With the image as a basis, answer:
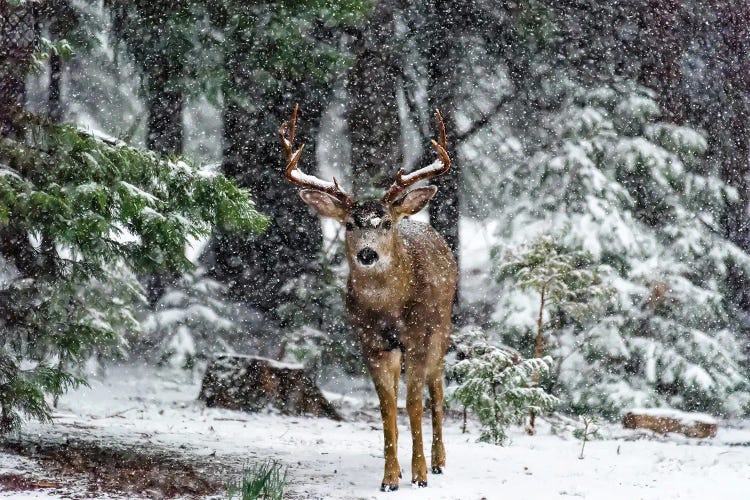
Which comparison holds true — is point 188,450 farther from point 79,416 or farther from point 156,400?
point 156,400

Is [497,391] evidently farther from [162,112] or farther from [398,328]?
[162,112]

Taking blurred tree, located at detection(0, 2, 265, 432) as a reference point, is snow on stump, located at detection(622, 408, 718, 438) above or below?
below

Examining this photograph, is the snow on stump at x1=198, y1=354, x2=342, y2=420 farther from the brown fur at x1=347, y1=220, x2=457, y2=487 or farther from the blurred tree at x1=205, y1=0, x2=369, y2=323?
the brown fur at x1=347, y1=220, x2=457, y2=487

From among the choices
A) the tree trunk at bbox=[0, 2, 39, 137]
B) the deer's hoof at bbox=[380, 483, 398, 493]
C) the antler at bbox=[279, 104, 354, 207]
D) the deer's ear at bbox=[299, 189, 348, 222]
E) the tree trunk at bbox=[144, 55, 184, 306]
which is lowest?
the deer's hoof at bbox=[380, 483, 398, 493]

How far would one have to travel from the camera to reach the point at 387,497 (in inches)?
243

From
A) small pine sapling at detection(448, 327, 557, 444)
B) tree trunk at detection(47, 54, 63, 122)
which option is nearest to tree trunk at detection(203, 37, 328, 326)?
tree trunk at detection(47, 54, 63, 122)

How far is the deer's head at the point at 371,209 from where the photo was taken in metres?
6.57

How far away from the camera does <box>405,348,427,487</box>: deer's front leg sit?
260 inches

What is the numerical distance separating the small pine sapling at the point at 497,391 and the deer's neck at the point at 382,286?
316 centimetres

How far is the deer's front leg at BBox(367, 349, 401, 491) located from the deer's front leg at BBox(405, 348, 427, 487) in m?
0.12

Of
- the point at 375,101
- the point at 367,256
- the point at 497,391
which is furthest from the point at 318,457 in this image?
the point at 375,101

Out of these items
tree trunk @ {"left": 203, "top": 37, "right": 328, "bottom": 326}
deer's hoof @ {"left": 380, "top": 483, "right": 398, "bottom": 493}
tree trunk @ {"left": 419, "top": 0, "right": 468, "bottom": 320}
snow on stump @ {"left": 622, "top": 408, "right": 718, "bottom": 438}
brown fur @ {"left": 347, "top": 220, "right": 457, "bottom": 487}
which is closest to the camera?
deer's hoof @ {"left": 380, "top": 483, "right": 398, "bottom": 493}

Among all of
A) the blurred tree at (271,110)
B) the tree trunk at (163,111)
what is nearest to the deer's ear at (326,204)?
the blurred tree at (271,110)

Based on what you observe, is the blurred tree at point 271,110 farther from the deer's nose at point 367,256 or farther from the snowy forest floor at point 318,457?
the deer's nose at point 367,256
